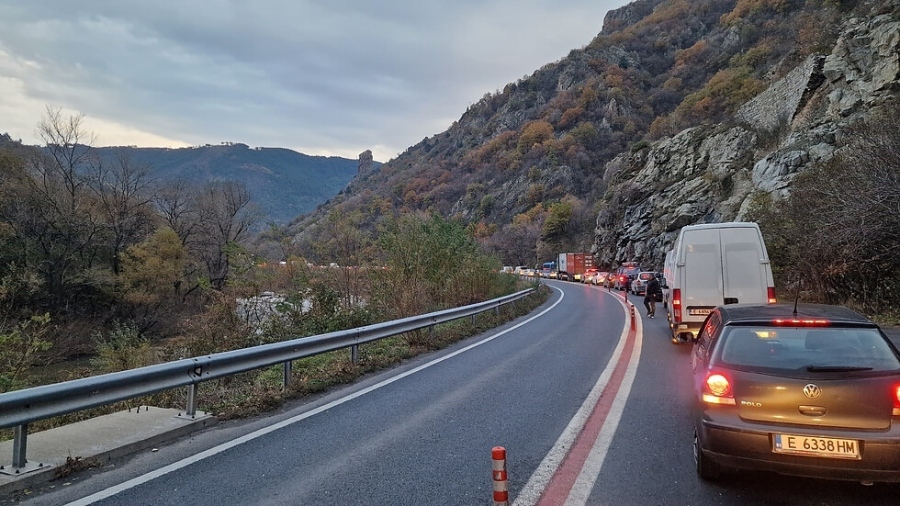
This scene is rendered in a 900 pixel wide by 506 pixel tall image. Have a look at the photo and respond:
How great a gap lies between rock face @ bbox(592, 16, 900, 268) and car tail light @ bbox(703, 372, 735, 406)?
2000 centimetres

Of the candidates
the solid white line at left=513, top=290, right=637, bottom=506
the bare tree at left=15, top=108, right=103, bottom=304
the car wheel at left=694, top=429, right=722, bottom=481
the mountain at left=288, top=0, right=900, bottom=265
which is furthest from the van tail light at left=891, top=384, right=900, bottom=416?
the bare tree at left=15, top=108, right=103, bottom=304

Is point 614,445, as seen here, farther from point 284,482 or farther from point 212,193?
point 212,193

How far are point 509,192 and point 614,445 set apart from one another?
9563cm

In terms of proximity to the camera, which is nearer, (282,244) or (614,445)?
(614,445)

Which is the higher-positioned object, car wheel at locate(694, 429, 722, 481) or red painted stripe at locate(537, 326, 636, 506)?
car wheel at locate(694, 429, 722, 481)

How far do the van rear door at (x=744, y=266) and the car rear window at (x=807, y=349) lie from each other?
24.6 feet

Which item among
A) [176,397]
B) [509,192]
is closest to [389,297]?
[176,397]

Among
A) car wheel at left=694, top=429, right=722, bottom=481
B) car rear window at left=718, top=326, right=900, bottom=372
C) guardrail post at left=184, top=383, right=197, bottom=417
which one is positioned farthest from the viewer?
guardrail post at left=184, top=383, right=197, bottom=417

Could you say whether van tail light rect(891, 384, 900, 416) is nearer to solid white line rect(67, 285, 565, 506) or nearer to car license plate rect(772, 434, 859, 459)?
car license plate rect(772, 434, 859, 459)

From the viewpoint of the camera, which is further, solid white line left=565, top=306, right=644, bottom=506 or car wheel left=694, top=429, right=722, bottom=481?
car wheel left=694, top=429, right=722, bottom=481

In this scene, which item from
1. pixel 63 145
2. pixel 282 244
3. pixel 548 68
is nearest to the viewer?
pixel 282 244

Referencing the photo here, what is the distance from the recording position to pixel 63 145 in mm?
29234

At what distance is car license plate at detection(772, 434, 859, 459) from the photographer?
3520 mm

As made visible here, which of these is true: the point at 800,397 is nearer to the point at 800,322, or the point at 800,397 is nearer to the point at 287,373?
the point at 800,322
